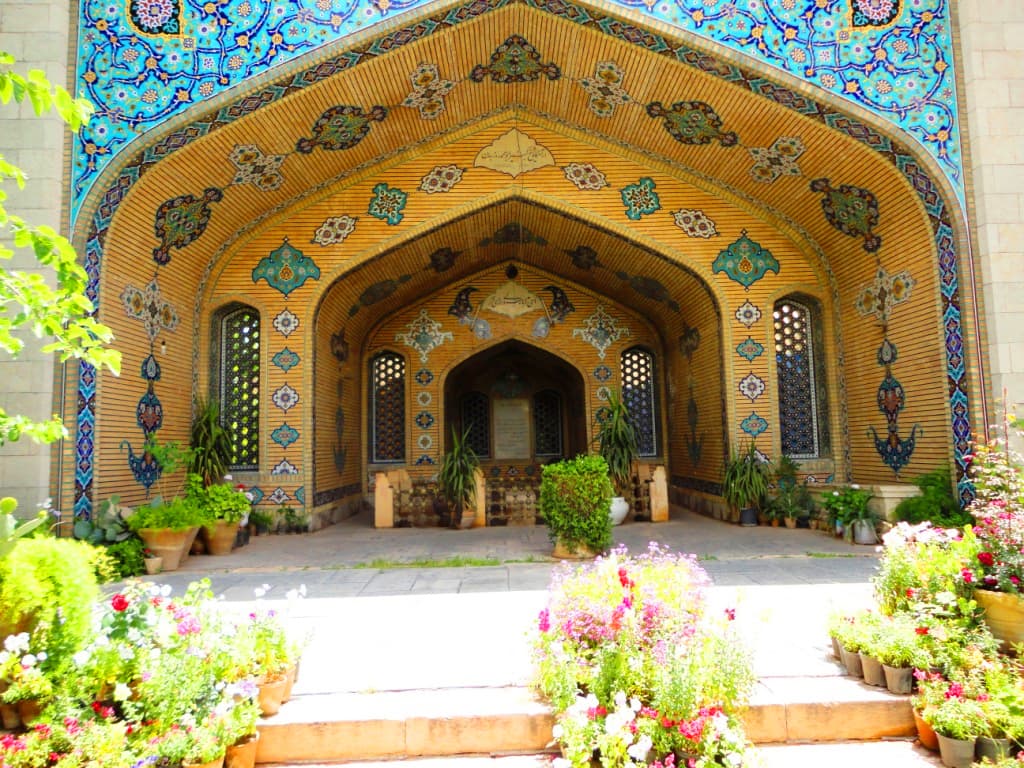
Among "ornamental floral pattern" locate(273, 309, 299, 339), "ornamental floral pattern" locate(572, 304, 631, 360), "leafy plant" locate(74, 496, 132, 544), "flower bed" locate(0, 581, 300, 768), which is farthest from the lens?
"ornamental floral pattern" locate(572, 304, 631, 360)

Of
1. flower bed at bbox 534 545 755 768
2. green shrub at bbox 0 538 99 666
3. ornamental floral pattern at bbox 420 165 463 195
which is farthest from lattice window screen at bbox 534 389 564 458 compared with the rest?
green shrub at bbox 0 538 99 666

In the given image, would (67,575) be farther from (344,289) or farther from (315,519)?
(344,289)

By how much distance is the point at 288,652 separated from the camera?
357 cm

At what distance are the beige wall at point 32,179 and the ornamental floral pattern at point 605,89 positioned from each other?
6.31 metres

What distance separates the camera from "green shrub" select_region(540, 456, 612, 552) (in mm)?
7414

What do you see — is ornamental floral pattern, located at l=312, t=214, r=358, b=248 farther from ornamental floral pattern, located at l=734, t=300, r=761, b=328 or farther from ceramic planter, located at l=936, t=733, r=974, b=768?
ceramic planter, located at l=936, t=733, r=974, b=768

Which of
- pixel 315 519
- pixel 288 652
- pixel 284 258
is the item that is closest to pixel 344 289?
pixel 284 258

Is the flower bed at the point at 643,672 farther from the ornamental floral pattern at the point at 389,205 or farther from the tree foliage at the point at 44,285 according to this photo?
the ornamental floral pattern at the point at 389,205

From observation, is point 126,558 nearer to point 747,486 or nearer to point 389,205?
point 389,205

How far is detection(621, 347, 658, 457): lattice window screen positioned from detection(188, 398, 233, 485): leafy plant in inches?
306

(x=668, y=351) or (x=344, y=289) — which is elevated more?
(x=344, y=289)

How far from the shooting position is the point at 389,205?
10766 millimetres

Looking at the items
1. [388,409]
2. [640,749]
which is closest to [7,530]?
[640,749]

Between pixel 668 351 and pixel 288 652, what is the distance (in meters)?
11.3
